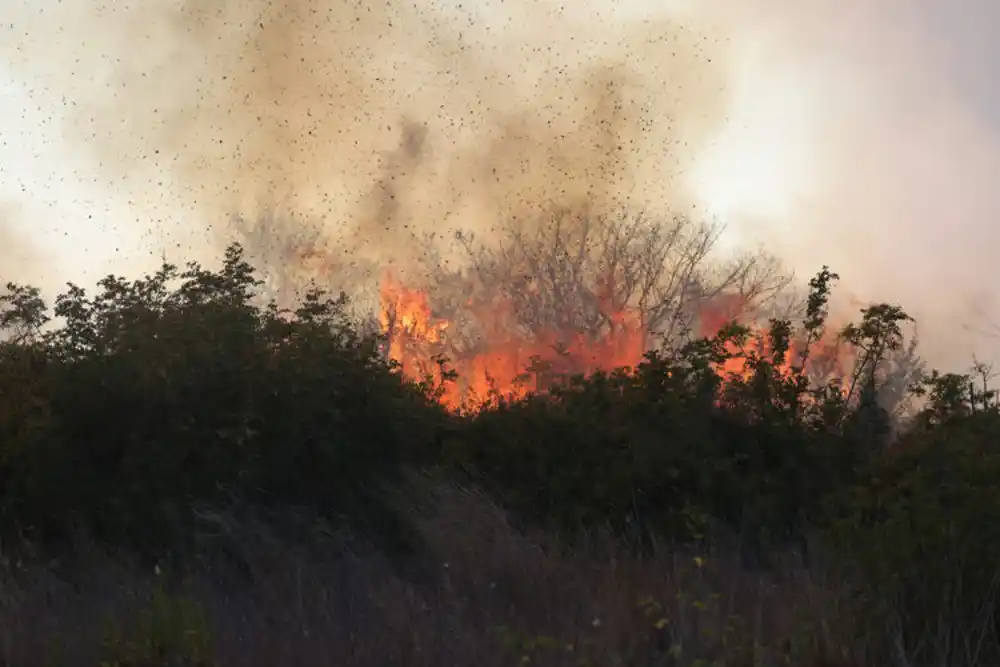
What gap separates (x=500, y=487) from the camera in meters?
12.0

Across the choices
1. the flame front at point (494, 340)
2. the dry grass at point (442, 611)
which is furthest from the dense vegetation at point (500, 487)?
the flame front at point (494, 340)

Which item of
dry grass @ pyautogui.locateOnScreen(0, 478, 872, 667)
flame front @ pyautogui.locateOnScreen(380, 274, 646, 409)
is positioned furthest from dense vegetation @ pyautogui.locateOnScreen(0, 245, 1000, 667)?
flame front @ pyautogui.locateOnScreen(380, 274, 646, 409)

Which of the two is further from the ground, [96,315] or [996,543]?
[96,315]

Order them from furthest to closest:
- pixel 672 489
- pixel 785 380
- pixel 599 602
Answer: pixel 785 380 < pixel 672 489 < pixel 599 602

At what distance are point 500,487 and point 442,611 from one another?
4.91 m

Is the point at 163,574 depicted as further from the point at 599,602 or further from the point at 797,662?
the point at 797,662

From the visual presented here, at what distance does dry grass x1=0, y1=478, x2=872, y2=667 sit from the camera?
5988mm

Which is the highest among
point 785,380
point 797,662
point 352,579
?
point 785,380

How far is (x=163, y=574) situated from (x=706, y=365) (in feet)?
20.7

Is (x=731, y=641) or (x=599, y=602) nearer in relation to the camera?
(x=731, y=641)

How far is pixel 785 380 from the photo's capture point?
12500mm

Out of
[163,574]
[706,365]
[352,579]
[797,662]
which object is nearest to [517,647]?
[797,662]

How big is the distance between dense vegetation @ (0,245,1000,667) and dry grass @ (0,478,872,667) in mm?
34

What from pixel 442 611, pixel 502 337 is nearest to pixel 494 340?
pixel 502 337
